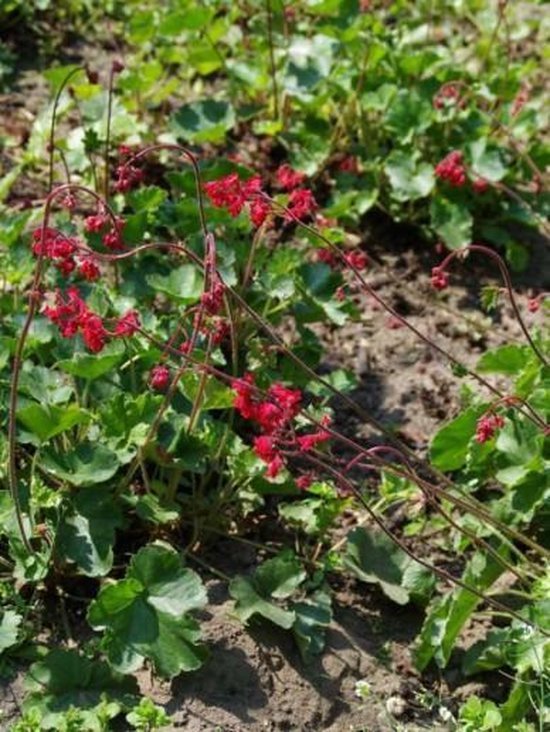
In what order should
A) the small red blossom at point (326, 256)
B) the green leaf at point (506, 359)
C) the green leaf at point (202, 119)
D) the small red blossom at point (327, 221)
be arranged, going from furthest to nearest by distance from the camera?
the green leaf at point (202, 119), the small red blossom at point (327, 221), the small red blossom at point (326, 256), the green leaf at point (506, 359)

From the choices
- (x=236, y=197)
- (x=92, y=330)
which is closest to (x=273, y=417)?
(x=92, y=330)

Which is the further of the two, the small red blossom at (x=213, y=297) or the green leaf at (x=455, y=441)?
the green leaf at (x=455, y=441)

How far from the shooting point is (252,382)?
3.60m

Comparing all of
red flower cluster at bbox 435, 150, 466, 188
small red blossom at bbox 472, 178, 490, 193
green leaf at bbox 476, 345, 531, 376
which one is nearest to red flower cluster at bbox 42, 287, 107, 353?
green leaf at bbox 476, 345, 531, 376

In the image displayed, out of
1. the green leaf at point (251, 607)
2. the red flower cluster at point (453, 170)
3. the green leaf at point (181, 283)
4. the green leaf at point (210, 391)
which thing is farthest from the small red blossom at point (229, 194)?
the red flower cluster at point (453, 170)

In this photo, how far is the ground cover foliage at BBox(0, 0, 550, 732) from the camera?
139 inches

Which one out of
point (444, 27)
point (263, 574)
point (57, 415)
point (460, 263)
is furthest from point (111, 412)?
point (444, 27)

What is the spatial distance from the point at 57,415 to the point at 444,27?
3691 millimetres

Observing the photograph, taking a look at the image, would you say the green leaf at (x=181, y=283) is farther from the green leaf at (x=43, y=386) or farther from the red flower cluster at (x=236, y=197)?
the red flower cluster at (x=236, y=197)

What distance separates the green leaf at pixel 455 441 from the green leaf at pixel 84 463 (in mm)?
946

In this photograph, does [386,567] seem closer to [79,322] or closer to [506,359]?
[506,359]

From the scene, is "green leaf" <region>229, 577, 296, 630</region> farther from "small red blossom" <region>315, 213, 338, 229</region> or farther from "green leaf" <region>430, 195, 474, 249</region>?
"green leaf" <region>430, 195, 474, 249</region>

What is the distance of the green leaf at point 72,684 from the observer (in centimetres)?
353

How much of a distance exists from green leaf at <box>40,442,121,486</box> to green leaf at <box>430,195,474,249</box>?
1973mm
